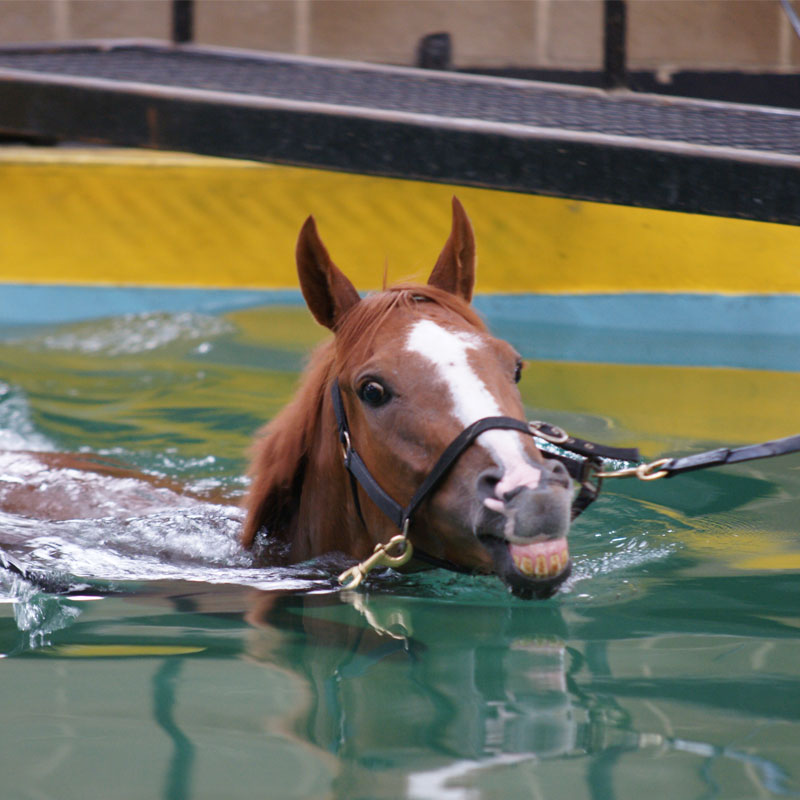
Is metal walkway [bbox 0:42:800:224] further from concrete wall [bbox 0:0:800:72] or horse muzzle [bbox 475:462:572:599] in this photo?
concrete wall [bbox 0:0:800:72]

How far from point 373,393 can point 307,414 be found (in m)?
0.44

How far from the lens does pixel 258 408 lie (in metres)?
5.39

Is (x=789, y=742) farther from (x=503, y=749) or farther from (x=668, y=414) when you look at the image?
(x=668, y=414)

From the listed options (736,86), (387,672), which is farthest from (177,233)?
(387,672)

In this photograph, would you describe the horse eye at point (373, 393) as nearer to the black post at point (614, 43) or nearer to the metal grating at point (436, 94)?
the metal grating at point (436, 94)

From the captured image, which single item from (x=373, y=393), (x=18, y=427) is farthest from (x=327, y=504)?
(x=18, y=427)

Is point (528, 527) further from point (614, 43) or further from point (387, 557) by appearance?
point (614, 43)

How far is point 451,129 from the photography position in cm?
403

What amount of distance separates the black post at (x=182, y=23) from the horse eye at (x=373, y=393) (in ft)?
14.4

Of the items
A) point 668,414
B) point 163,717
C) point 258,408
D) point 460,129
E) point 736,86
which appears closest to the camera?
point 163,717

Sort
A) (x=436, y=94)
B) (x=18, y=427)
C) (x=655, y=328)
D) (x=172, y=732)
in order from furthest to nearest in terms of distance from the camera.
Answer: (x=655, y=328) → (x=18, y=427) → (x=436, y=94) → (x=172, y=732)

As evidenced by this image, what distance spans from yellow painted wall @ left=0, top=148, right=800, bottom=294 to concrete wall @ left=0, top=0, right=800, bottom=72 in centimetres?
141

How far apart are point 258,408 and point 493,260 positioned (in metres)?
1.76

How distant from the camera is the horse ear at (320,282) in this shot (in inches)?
112
